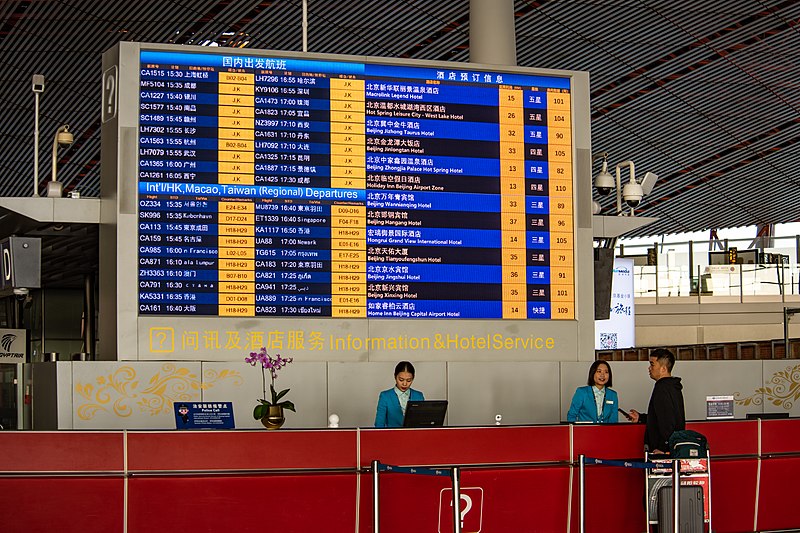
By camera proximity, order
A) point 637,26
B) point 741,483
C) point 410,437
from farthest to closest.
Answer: point 637,26 → point 741,483 → point 410,437

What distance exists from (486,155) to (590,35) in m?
15.1

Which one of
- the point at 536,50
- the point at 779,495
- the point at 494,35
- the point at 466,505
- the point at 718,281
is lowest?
the point at 779,495

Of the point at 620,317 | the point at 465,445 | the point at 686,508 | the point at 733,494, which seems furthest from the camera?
the point at 620,317

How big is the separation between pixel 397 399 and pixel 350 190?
192 centimetres

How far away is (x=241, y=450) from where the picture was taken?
7828 mm

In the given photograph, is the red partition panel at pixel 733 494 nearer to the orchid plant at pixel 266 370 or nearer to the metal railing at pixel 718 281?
the orchid plant at pixel 266 370

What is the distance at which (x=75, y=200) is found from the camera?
404 inches

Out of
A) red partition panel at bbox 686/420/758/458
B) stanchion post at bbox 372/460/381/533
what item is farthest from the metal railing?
stanchion post at bbox 372/460/381/533

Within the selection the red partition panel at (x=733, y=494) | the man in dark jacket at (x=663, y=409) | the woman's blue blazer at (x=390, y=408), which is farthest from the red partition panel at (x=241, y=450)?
the red partition panel at (x=733, y=494)

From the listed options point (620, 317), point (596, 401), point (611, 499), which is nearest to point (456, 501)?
point (611, 499)

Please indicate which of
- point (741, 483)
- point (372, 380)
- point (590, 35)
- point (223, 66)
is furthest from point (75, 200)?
→ point (590, 35)

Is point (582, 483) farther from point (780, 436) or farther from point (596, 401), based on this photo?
point (780, 436)

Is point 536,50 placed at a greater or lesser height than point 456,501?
greater

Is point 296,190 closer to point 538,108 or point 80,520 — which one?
point 538,108
